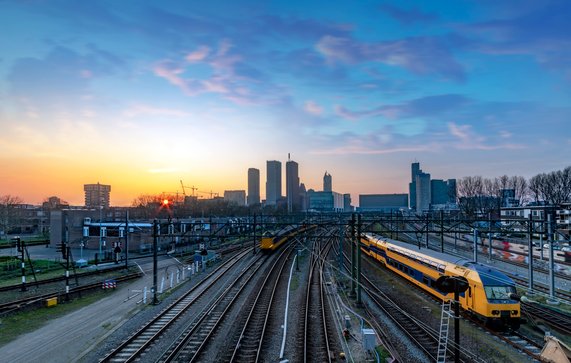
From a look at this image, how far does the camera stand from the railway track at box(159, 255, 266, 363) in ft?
57.5

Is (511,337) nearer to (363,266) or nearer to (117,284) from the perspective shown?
(363,266)

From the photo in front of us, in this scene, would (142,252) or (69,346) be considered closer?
(69,346)

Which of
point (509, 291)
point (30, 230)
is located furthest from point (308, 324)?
point (30, 230)

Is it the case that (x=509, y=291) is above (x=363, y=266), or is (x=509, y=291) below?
above

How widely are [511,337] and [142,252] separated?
56653 millimetres

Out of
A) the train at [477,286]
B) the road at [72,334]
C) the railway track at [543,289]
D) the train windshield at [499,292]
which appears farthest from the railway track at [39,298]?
the railway track at [543,289]

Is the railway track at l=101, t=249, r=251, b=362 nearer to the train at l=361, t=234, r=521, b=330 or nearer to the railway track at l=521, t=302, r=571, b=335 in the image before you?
the train at l=361, t=234, r=521, b=330

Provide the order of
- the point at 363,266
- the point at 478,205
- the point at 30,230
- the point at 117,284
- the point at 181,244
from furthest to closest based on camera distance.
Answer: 1. the point at 30,230
2. the point at 478,205
3. the point at 181,244
4. the point at 363,266
5. the point at 117,284

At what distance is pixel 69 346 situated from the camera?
19391 millimetres

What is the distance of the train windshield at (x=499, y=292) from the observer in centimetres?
2071

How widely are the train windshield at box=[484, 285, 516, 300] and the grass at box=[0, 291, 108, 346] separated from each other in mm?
25193

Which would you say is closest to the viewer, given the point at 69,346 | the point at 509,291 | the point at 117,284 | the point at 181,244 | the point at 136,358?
the point at 136,358

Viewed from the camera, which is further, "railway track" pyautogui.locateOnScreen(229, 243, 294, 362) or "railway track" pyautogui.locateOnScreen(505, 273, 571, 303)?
"railway track" pyautogui.locateOnScreen(505, 273, 571, 303)

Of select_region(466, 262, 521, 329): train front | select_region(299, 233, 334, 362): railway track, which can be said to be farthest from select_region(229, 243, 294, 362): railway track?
select_region(466, 262, 521, 329): train front
